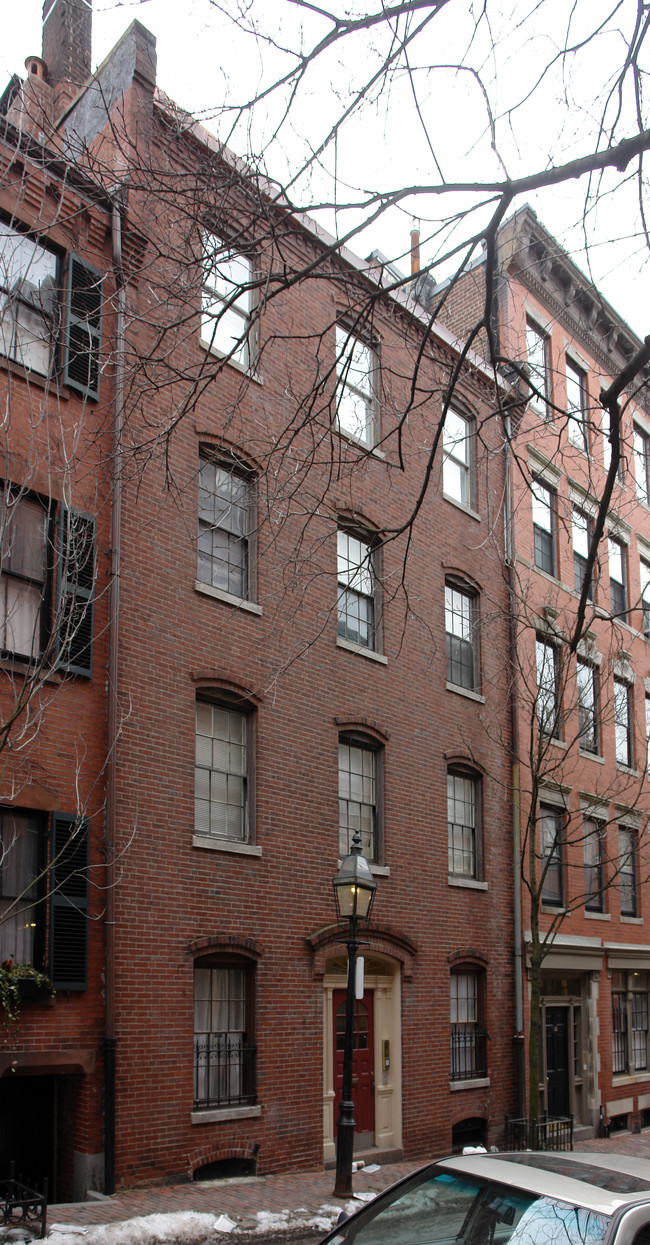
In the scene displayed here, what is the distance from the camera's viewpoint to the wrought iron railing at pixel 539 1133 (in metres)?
15.8

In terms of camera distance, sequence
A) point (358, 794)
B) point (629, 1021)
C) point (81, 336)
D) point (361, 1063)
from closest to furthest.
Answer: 1. point (81, 336)
2. point (361, 1063)
3. point (358, 794)
4. point (629, 1021)

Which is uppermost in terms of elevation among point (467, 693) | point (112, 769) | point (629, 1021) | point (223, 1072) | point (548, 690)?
point (467, 693)

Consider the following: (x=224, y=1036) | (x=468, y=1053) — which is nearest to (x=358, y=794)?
(x=224, y=1036)

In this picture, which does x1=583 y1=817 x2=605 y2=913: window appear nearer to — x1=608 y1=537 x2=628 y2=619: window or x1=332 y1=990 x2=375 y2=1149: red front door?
x1=608 y1=537 x2=628 y2=619: window

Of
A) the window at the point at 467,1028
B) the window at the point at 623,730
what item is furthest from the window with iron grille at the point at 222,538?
the window at the point at 623,730

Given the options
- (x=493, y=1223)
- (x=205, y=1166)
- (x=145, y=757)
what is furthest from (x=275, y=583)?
(x=493, y=1223)

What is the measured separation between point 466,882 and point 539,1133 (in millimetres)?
3999

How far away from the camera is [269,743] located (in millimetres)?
14914

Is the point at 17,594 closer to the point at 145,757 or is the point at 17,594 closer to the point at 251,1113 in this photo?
the point at 145,757

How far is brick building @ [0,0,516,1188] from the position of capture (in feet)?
40.8

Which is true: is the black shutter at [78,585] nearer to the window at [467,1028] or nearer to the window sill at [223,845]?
the window sill at [223,845]

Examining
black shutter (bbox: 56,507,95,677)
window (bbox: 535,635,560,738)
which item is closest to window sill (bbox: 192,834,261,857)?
black shutter (bbox: 56,507,95,677)

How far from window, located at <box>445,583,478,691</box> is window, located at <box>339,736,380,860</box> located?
290 centimetres

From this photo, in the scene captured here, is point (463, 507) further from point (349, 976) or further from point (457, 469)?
point (349, 976)
